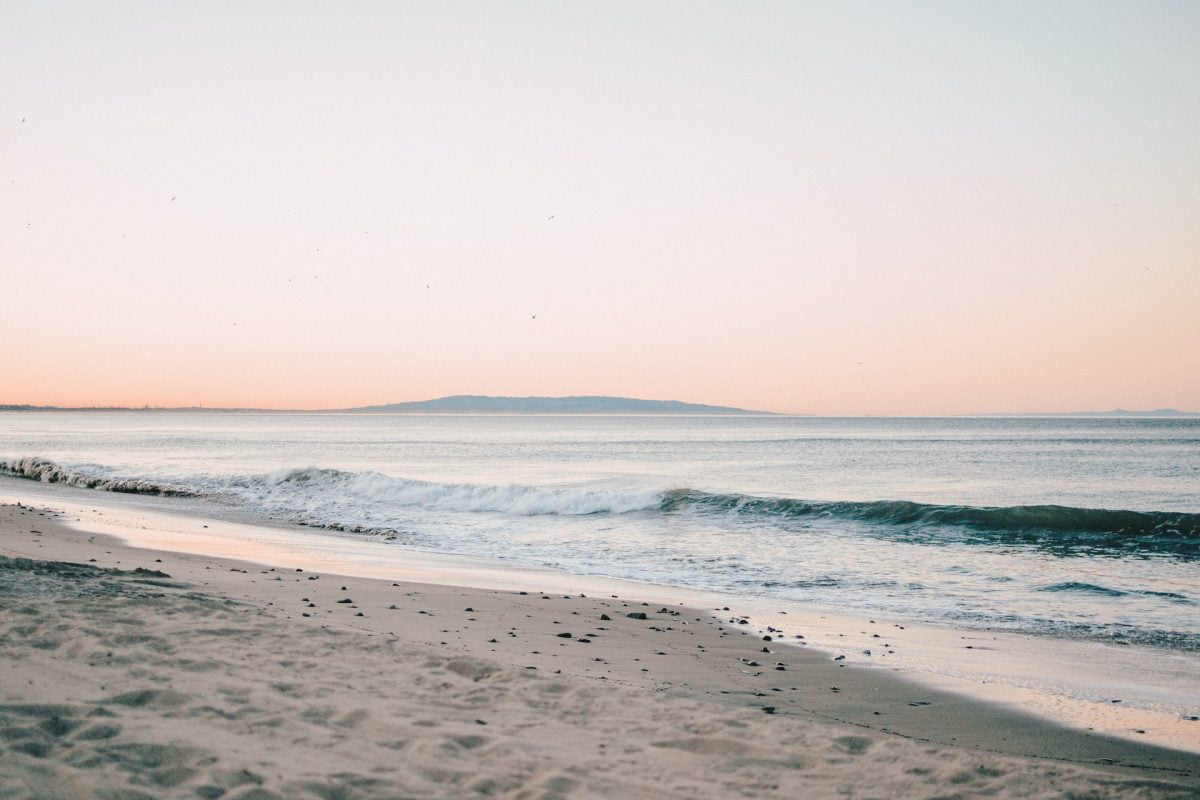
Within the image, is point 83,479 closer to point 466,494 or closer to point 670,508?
point 466,494

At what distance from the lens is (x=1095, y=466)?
40.9 metres

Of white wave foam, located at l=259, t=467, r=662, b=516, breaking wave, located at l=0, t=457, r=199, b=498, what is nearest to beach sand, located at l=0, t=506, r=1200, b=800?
white wave foam, located at l=259, t=467, r=662, b=516

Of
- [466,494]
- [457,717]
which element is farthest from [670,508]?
[457,717]

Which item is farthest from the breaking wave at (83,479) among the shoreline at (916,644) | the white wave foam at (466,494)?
the shoreline at (916,644)

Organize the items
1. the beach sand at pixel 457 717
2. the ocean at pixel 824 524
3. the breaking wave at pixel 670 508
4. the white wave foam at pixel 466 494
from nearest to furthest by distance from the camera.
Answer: the beach sand at pixel 457 717, the ocean at pixel 824 524, the breaking wave at pixel 670 508, the white wave foam at pixel 466 494

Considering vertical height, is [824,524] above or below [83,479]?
above

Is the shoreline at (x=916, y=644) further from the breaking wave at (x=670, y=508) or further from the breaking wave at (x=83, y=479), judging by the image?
the breaking wave at (x=83, y=479)

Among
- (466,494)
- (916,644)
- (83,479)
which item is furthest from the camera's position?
(83,479)

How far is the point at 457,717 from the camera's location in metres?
5.13

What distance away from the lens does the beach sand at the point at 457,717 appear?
4.18m

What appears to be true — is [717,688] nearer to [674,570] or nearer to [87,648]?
[87,648]

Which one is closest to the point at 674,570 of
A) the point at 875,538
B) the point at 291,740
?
the point at 875,538

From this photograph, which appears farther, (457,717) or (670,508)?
(670,508)

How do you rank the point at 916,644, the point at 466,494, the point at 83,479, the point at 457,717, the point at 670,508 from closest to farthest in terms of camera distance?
1. the point at 457,717
2. the point at 916,644
3. the point at 670,508
4. the point at 466,494
5. the point at 83,479
